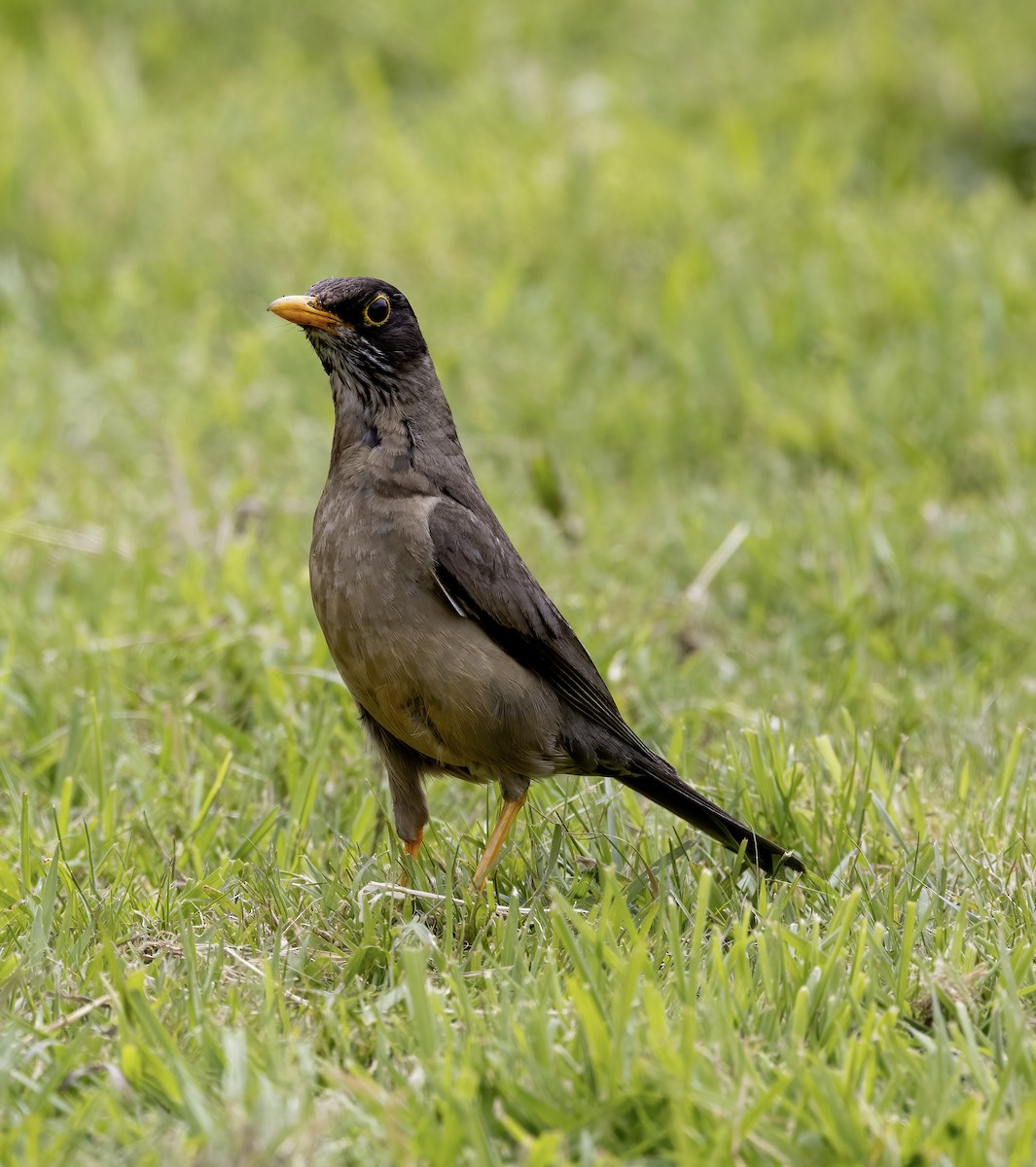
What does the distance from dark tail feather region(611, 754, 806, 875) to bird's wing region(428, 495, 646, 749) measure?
0.11m

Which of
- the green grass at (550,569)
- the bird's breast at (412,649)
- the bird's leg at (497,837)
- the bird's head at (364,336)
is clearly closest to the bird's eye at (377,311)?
the bird's head at (364,336)

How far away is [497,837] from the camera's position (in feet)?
13.7

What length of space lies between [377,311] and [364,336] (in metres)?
0.09

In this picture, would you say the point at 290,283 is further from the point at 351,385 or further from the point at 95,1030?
the point at 95,1030

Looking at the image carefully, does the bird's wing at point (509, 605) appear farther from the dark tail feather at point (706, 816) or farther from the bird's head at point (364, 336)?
the bird's head at point (364, 336)

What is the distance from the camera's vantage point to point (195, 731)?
16.6 ft

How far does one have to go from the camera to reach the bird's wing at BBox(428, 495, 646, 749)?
421 cm

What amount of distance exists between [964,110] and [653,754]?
288 inches

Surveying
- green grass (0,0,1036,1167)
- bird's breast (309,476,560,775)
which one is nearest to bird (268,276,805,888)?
bird's breast (309,476,560,775)

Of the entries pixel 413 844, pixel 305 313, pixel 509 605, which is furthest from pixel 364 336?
pixel 413 844

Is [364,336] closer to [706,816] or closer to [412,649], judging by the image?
[412,649]

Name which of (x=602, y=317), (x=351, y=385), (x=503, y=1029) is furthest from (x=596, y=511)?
(x=503, y=1029)

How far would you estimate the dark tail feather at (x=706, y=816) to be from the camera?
414 centimetres

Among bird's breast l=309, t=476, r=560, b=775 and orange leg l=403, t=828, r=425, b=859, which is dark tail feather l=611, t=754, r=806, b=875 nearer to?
bird's breast l=309, t=476, r=560, b=775
